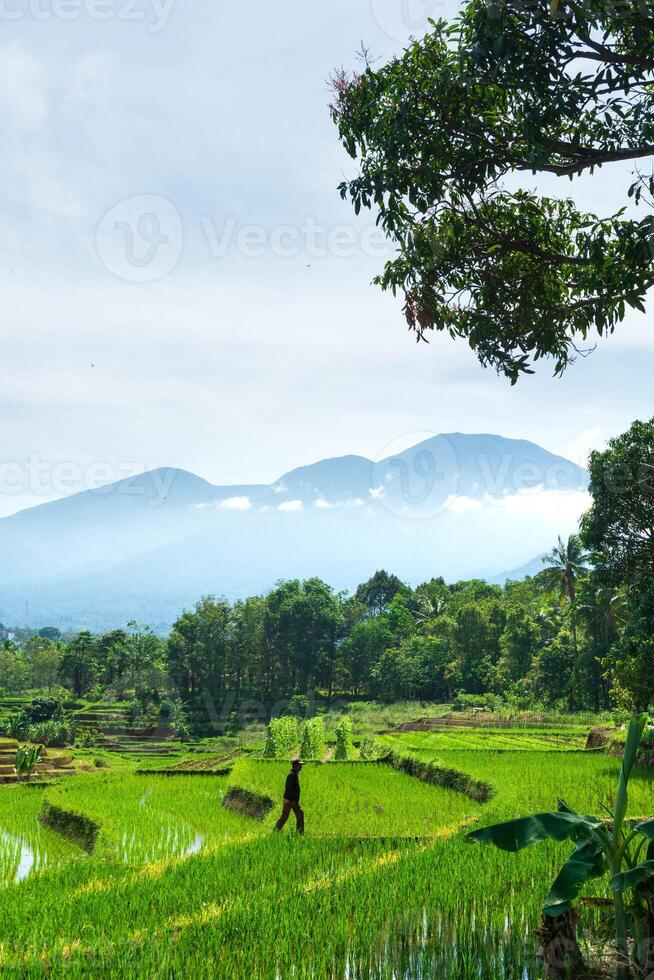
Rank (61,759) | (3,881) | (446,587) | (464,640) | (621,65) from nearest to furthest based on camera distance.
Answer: (621,65), (3,881), (61,759), (464,640), (446,587)

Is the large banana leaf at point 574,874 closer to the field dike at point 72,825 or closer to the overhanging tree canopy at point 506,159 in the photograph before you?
the overhanging tree canopy at point 506,159

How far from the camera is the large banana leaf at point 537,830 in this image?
236 inches

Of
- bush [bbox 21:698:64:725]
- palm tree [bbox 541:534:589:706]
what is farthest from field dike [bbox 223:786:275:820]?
bush [bbox 21:698:64:725]

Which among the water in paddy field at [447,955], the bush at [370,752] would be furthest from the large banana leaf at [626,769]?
A: the bush at [370,752]

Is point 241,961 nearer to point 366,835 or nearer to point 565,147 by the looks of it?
point 366,835

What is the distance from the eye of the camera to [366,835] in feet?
40.1

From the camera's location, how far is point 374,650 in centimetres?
7462

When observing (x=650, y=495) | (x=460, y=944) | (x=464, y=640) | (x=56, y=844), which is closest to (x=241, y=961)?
(x=460, y=944)

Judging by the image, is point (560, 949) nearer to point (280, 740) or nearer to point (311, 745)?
point (311, 745)

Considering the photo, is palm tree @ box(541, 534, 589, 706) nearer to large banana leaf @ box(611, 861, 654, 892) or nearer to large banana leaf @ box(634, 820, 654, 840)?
large banana leaf @ box(634, 820, 654, 840)

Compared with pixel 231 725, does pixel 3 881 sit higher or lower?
higher

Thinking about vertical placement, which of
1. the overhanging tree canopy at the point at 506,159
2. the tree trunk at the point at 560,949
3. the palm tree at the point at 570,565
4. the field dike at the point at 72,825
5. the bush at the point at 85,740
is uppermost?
the overhanging tree canopy at the point at 506,159

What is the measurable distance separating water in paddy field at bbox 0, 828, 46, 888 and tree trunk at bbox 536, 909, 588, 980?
9.00 meters

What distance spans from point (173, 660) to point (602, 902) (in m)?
74.1
